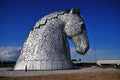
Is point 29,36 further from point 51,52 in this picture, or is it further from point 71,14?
point 71,14

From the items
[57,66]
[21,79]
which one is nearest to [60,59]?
[57,66]

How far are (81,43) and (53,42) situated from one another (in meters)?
3.42

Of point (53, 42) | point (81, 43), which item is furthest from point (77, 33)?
point (53, 42)

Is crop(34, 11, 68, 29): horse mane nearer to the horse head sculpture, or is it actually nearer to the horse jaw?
the horse head sculpture

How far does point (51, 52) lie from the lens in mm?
26438

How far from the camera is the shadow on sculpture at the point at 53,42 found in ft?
85.7

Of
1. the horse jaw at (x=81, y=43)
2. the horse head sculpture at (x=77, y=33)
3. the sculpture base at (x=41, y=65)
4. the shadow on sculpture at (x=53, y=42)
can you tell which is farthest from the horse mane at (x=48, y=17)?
the sculpture base at (x=41, y=65)

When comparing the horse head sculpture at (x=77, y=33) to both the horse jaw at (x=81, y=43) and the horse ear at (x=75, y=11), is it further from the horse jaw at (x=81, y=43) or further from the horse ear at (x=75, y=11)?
the horse ear at (x=75, y=11)

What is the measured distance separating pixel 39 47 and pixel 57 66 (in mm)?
2861

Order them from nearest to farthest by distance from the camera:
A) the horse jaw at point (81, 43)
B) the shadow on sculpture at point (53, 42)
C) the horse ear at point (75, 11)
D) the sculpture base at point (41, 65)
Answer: the sculpture base at point (41, 65)
the shadow on sculpture at point (53, 42)
the horse jaw at point (81, 43)
the horse ear at point (75, 11)

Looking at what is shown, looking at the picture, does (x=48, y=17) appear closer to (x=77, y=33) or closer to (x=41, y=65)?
(x=77, y=33)

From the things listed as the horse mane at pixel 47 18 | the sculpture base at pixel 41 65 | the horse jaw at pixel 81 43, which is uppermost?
the horse mane at pixel 47 18

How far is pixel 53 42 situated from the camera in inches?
1055

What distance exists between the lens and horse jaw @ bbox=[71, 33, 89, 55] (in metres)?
27.8
